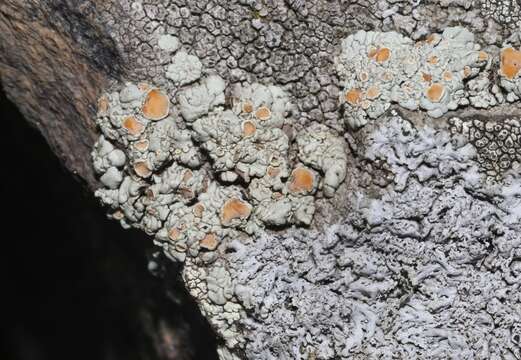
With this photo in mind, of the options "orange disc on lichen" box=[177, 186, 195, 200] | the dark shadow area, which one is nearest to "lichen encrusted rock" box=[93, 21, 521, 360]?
"orange disc on lichen" box=[177, 186, 195, 200]

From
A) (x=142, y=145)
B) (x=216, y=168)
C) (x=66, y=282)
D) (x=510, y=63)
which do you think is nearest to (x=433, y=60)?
(x=510, y=63)

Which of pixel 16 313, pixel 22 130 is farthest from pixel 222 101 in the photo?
pixel 16 313

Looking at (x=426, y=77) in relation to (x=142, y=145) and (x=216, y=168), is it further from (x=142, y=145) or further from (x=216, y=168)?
(x=142, y=145)

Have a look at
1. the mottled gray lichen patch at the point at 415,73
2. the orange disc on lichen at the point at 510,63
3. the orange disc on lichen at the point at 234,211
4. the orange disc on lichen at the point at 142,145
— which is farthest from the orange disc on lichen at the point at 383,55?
the orange disc on lichen at the point at 142,145

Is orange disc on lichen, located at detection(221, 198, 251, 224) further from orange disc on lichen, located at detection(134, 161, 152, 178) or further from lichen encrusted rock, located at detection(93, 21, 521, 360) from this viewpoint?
orange disc on lichen, located at detection(134, 161, 152, 178)

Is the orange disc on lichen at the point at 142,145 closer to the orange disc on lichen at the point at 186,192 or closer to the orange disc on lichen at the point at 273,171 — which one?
the orange disc on lichen at the point at 186,192
